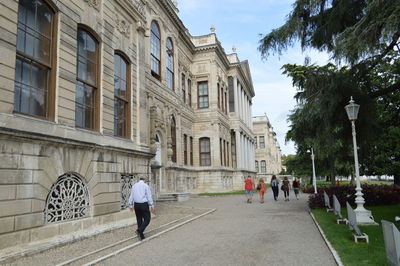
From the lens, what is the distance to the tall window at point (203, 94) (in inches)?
1393

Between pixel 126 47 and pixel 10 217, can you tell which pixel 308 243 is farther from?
pixel 126 47

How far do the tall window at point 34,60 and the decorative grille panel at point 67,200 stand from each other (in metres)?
1.69

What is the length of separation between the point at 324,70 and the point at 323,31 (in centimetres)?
137

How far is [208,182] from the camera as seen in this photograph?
33.3 meters

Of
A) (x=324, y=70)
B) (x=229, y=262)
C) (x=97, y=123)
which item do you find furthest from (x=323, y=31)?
(x=229, y=262)

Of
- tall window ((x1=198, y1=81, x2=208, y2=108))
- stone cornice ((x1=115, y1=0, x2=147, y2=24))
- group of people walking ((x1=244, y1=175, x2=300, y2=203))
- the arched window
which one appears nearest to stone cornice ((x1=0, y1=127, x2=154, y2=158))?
stone cornice ((x1=115, y1=0, x2=147, y2=24))

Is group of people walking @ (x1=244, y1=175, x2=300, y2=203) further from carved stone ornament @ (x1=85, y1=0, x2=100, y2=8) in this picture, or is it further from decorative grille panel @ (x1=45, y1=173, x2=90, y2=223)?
carved stone ornament @ (x1=85, y1=0, x2=100, y2=8)

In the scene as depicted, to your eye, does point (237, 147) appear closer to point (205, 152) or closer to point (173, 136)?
point (205, 152)

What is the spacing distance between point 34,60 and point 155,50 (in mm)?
17334

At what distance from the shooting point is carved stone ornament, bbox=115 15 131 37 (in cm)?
1174

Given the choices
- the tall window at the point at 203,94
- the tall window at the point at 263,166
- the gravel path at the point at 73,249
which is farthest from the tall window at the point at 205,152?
the tall window at the point at 263,166

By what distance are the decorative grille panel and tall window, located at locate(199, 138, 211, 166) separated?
83.4 feet

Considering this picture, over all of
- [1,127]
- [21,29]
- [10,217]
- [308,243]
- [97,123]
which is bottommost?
[308,243]

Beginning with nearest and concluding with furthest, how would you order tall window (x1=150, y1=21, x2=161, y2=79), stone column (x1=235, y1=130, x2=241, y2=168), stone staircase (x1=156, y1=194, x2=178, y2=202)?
stone staircase (x1=156, y1=194, x2=178, y2=202) < tall window (x1=150, y1=21, x2=161, y2=79) < stone column (x1=235, y1=130, x2=241, y2=168)
